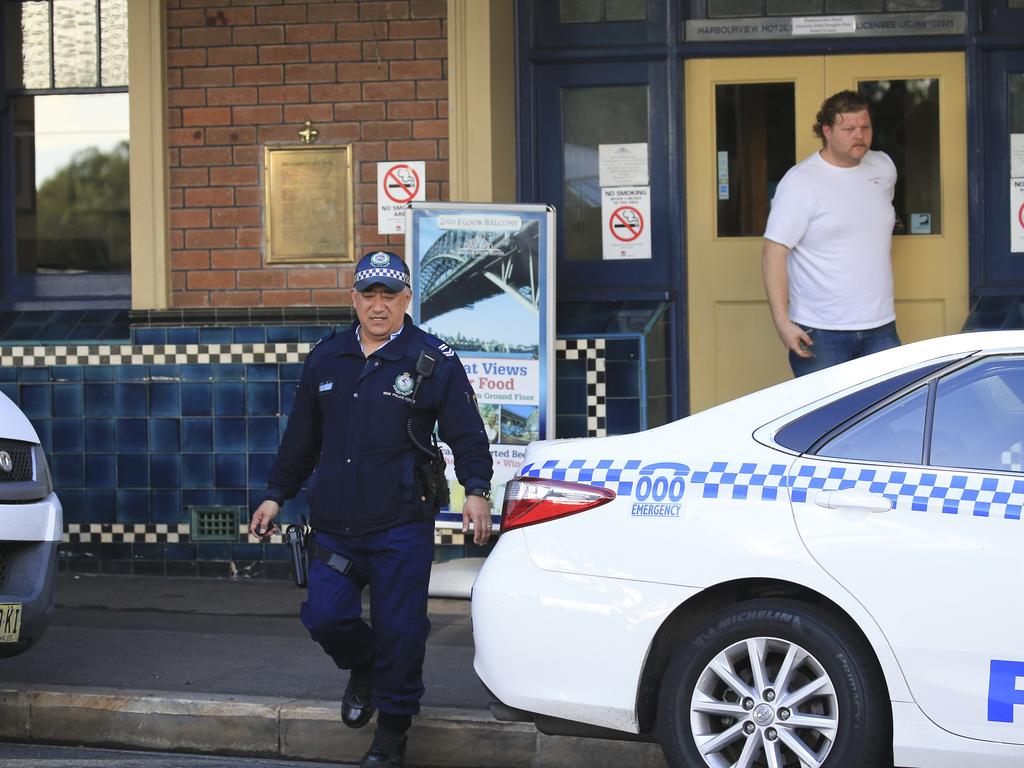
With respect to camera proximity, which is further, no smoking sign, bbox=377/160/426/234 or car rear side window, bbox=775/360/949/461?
no smoking sign, bbox=377/160/426/234

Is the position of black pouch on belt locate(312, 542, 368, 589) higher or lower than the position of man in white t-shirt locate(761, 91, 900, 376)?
lower

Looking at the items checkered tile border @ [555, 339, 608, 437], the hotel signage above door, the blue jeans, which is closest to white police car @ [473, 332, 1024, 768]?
the blue jeans

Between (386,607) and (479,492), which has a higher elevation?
(479,492)

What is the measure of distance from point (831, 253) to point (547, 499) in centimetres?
340

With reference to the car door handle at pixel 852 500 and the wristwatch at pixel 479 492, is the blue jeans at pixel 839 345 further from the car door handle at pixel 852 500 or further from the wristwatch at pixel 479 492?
the car door handle at pixel 852 500

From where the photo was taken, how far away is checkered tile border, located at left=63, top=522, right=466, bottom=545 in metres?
9.12

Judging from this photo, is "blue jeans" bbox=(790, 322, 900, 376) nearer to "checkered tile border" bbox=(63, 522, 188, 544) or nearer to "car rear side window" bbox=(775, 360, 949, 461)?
"car rear side window" bbox=(775, 360, 949, 461)

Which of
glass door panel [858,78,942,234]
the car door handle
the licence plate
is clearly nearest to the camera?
the car door handle

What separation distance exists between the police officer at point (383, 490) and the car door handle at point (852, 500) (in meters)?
1.25

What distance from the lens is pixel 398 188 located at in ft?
29.6

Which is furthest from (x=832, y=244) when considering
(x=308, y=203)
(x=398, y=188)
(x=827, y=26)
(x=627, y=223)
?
(x=308, y=203)

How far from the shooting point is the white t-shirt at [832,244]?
26.3ft

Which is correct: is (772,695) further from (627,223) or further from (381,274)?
(627,223)

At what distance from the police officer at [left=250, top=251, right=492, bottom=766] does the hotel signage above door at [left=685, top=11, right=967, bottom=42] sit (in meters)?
3.98
